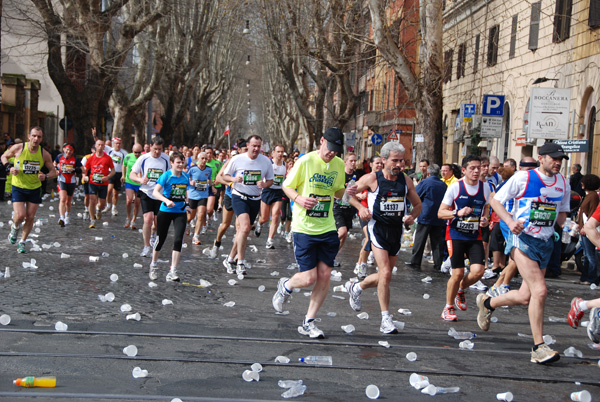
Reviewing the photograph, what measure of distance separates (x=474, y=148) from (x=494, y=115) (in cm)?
991

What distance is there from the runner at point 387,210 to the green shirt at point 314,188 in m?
0.36

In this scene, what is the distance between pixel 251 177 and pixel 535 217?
5.10 metres

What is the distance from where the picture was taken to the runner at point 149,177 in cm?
1230

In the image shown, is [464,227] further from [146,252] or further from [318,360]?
[146,252]

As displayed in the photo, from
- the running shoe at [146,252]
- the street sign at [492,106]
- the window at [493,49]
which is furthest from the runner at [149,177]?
the window at [493,49]

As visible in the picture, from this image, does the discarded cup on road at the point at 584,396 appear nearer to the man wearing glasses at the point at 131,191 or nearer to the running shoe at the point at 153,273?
the running shoe at the point at 153,273

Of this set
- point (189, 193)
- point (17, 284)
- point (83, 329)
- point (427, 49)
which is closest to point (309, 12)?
point (427, 49)

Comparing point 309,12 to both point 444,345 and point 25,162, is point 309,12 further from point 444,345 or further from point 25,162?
point 444,345

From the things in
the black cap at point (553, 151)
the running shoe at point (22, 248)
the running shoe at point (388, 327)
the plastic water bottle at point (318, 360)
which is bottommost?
the running shoe at point (22, 248)

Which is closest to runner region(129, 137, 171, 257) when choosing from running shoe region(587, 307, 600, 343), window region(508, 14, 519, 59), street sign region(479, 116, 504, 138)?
running shoe region(587, 307, 600, 343)

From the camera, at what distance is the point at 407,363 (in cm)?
637

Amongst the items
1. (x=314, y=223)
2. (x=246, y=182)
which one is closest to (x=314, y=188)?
(x=314, y=223)

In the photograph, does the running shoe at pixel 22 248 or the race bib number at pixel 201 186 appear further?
the race bib number at pixel 201 186

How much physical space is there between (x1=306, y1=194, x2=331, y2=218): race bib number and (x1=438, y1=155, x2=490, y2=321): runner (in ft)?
5.67
